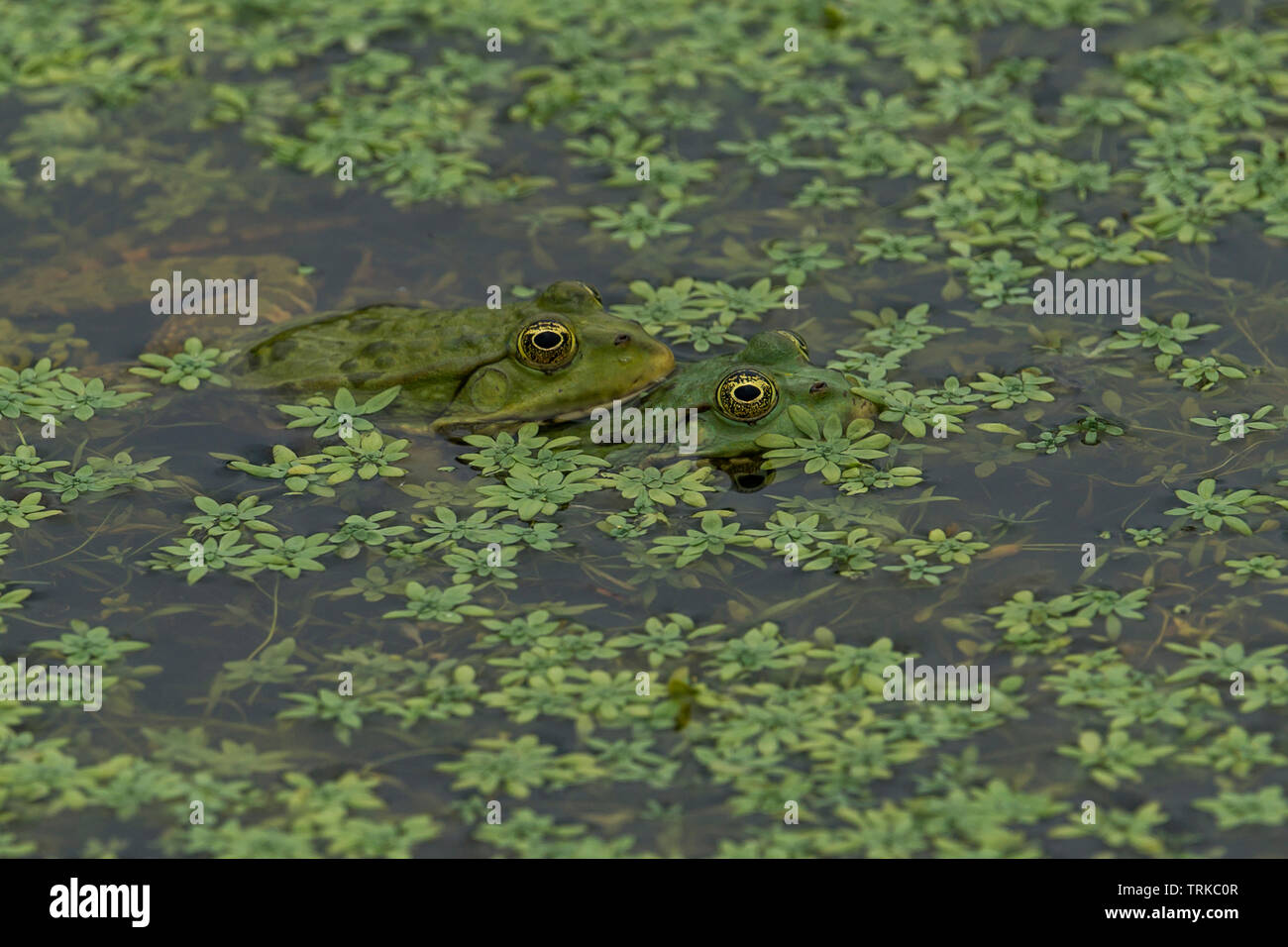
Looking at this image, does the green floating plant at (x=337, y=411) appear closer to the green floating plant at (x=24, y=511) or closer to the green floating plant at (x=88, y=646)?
the green floating plant at (x=24, y=511)

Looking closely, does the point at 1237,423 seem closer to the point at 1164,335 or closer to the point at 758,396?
the point at 1164,335

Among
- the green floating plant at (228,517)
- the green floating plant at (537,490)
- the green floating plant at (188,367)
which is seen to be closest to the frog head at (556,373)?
the green floating plant at (537,490)

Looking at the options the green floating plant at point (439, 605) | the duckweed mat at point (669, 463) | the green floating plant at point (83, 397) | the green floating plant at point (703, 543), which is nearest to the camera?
the duckweed mat at point (669, 463)

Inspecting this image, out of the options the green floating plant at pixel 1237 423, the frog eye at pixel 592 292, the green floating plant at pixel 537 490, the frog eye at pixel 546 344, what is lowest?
the green floating plant at pixel 537 490

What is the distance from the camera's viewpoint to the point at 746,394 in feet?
29.7

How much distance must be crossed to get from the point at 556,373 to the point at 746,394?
1103 millimetres

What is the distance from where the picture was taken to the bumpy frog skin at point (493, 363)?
9461 millimetres

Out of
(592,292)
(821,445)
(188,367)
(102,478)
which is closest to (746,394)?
(821,445)

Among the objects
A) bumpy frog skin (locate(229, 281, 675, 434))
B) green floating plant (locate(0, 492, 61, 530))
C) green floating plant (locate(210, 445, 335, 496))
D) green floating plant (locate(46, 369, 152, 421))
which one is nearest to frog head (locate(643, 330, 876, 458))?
bumpy frog skin (locate(229, 281, 675, 434))

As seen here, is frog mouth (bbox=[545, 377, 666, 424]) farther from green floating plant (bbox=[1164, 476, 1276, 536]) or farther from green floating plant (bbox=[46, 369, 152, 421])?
green floating plant (bbox=[1164, 476, 1276, 536])

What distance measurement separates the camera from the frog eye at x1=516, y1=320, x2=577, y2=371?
30.8ft

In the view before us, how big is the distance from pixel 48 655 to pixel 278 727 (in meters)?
1.23

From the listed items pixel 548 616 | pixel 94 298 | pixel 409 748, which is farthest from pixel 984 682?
pixel 94 298

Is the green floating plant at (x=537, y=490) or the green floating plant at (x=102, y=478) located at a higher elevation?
the green floating plant at (x=102, y=478)
